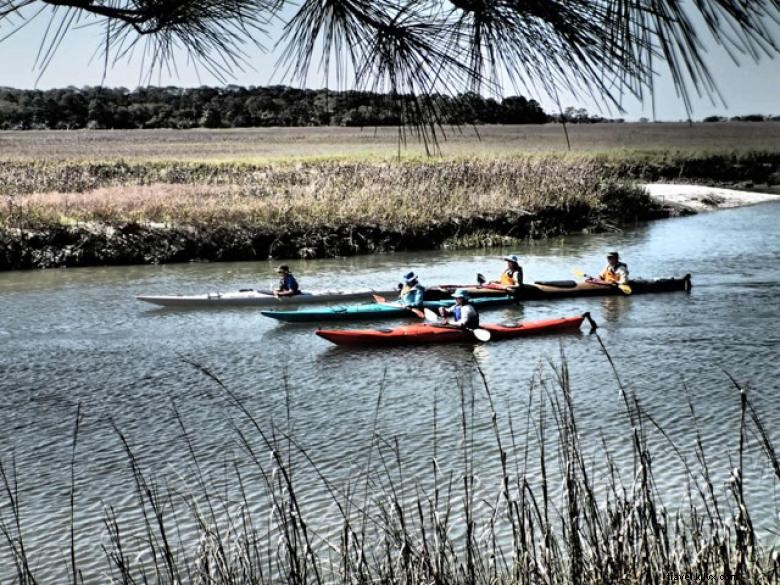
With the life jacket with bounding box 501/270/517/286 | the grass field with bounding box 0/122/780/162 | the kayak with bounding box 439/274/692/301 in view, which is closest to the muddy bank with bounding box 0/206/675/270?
the kayak with bounding box 439/274/692/301

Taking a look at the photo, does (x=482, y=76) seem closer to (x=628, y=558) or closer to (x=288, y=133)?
(x=628, y=558)

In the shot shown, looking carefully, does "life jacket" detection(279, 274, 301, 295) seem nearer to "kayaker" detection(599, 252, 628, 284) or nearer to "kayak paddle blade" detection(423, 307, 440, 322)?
"kayak paddle blade" detection(423, 307, 440, 322)

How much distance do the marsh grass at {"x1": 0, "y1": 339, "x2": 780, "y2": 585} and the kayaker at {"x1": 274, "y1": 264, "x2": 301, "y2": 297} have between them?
18.0 feet

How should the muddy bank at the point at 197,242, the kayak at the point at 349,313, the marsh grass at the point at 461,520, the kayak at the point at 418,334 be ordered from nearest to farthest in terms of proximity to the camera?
the marsh grass at the point at 461,520, the kayak at the point at 418,334, the kayak at the point at 349,313, the muddy bank at the point at 197,242

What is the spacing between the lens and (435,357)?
1300 centimetres

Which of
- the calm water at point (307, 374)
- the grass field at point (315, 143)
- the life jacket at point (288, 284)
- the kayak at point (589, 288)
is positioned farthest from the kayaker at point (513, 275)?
the grass field at point (315, 143)

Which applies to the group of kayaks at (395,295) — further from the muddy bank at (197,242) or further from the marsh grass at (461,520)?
the muddy bank at (197,242)

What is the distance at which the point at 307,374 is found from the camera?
12.4m

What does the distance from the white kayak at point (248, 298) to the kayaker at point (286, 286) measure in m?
0.09

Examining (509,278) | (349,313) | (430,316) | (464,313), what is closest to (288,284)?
(349,313)

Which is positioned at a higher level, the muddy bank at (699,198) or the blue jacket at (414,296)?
the muddy bank at (699,198)

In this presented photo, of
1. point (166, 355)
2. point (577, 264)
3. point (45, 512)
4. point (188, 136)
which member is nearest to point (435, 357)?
point (166, 355)

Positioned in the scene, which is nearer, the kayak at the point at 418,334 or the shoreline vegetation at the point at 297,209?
the kayak at the point at 418,334

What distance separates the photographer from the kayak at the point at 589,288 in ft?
55.2
